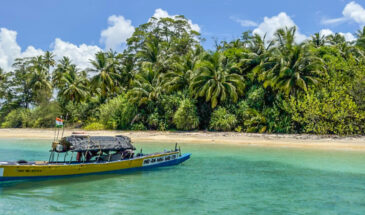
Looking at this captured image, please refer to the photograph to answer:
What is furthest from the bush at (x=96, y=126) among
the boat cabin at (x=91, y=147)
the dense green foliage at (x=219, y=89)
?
the boat cabin at (x=91, y=147)

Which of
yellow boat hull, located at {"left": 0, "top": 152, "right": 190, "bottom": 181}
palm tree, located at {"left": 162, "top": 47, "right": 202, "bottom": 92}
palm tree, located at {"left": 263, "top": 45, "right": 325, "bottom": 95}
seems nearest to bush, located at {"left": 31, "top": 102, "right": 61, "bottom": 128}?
palm tree, located at {"left": 162, "top": 47, "right": 202, "bottom": 92}

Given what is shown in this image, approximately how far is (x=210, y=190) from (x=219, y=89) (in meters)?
21.0

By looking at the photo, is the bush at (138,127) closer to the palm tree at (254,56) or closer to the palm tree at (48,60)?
the palm tree at (254,56)

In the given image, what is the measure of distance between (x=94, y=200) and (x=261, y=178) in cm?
762

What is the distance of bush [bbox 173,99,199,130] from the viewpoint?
34.0 metres

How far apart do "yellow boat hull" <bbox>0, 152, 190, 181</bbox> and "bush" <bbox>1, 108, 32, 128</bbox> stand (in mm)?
36234

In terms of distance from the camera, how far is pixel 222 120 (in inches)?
1287

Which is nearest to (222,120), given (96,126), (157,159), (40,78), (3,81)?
(96,126)

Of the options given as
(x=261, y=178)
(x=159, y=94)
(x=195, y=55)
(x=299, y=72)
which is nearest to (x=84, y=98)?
(x=159, y=94)

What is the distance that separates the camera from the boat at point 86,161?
1238 cm

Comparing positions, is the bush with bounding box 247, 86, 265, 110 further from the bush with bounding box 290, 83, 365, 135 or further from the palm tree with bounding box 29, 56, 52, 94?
the palm tree with bounding box 29, 56, 52, 94

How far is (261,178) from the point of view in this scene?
14352mm

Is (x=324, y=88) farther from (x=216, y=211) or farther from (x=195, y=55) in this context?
(x=216, y=211)

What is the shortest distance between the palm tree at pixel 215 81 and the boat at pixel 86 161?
16.2 m
